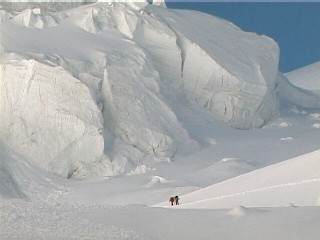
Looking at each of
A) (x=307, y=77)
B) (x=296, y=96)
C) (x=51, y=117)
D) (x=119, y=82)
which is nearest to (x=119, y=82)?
(x=119, y=82)

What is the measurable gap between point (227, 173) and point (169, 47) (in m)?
7.59

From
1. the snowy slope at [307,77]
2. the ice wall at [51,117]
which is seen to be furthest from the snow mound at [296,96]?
the ice wall at [51,117]

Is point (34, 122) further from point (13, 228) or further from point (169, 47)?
point (13, 228)

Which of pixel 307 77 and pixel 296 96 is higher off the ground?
pixel 307 77

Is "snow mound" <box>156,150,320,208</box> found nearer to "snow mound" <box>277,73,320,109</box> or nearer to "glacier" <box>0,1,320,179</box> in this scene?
"glacier" <box>0,1,320,179</box>

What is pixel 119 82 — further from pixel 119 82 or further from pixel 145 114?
pixel 145 114

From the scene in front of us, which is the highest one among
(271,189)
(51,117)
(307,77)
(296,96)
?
(307,77)

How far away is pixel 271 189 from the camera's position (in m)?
14.8

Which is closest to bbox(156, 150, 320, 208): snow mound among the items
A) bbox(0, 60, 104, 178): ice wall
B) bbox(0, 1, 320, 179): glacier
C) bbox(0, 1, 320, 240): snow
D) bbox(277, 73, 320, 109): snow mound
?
bbox(0, 1, 320, 240): snow

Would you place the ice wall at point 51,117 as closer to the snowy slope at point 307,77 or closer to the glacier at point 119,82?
the glacier at point 119,82

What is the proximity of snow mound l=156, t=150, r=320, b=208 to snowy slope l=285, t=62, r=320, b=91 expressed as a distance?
28418mm

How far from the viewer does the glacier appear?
22.5 metres

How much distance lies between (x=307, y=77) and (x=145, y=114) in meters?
26.9

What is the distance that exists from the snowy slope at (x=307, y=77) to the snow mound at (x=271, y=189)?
28.4 m
